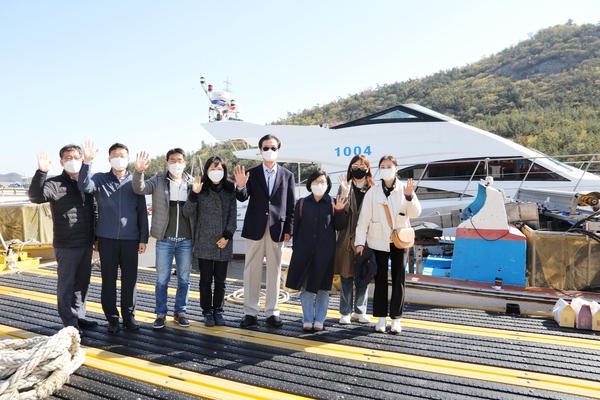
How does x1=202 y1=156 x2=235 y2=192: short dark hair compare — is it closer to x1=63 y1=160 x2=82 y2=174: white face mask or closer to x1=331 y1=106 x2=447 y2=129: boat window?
x1=63 y1=160 x2=82 y2=174: white face mask

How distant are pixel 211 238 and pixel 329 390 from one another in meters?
1.66

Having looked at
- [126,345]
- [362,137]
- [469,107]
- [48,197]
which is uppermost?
[469,107]

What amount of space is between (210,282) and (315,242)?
3.33 ft

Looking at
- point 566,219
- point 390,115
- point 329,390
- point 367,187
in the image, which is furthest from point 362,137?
point 329,390

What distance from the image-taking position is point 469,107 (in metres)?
36.5

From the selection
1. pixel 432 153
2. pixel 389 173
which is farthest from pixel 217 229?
pixel 432 153

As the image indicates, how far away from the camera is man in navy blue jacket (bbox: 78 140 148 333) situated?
3.33 meters

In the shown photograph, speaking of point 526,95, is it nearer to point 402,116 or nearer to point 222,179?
point 402,116

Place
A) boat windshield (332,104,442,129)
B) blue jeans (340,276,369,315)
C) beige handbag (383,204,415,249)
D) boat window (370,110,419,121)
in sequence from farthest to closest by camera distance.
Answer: boat window (370,110,419,121) → boat windshield (332,104,442,129) → blue jeans (340,276,369,315) → beige handbag (383,204,415,249)

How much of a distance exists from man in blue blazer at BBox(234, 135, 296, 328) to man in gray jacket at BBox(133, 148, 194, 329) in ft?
1.69

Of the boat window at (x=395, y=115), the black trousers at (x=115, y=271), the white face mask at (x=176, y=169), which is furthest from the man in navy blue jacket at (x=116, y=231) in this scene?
the boat window at (x=395, y=115)

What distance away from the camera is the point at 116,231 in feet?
10.9

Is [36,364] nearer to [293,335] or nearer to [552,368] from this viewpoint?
[293,335]

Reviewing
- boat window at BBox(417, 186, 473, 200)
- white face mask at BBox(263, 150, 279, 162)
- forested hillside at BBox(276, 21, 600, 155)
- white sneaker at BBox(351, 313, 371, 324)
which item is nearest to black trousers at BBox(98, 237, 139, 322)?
white face mask at BBox(263, 150, 279, 162)
